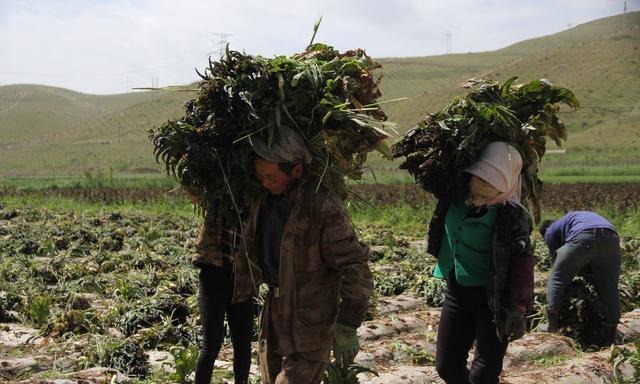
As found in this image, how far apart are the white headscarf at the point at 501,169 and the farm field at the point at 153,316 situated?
82cm

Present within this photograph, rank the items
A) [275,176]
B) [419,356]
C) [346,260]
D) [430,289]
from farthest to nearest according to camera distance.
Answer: [430,289] → [419,356] → [275,176] → [346,260]

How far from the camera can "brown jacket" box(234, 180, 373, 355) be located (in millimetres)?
3084

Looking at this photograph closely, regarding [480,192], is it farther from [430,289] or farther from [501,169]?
[430,289]

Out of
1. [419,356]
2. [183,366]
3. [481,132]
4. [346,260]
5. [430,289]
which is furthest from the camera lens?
[430,289]

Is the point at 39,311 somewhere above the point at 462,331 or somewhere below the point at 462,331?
below

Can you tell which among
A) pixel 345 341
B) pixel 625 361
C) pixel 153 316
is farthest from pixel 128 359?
pixel 625 361

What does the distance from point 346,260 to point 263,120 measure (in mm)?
796

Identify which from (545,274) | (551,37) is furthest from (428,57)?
(545,274)

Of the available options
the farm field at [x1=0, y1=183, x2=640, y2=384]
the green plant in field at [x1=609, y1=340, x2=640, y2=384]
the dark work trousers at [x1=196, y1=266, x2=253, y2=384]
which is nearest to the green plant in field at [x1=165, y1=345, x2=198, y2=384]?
the farm field at [x1=0, y1=183, x2=640, y2=384]

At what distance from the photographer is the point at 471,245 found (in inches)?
148

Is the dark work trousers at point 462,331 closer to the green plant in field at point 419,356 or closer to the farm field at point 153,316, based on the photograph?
the farm field at point 153,316

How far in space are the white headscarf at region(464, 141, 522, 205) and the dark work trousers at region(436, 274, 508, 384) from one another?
0.54 meters

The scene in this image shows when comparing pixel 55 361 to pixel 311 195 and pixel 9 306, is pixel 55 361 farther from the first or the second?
pixel 311 195

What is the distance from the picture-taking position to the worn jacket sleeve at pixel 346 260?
3.08 metres
